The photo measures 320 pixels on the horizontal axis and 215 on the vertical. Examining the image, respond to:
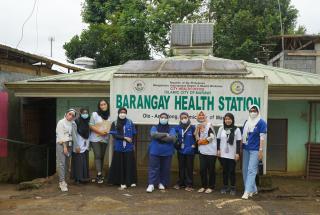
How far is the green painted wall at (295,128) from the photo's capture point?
10.1 meters

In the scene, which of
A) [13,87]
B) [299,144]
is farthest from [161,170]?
[13,87]

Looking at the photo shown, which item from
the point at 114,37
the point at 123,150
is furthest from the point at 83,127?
the point at 114,37

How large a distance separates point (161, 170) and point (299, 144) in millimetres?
3383

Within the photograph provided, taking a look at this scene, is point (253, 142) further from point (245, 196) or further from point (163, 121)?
point (163, 121)

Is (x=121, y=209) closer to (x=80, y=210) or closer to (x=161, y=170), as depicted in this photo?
(x=80, y=210)

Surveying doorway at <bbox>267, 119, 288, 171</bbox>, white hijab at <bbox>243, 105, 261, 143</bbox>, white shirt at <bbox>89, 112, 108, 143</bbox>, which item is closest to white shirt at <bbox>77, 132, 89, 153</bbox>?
white shirt at <bbox>89, 112, 108, 143</bbox>

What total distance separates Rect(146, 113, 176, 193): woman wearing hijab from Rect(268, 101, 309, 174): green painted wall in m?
2.87

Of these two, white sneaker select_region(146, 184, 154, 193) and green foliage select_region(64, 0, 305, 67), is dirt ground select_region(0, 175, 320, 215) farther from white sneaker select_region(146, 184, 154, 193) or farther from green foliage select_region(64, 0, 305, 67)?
green foliage select_region(64, 0, 305, 67)

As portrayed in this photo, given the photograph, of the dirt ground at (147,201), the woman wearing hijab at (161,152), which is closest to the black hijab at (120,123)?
the woman wearing hijab at (161,152)

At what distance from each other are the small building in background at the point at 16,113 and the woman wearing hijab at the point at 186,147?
14.2 ft

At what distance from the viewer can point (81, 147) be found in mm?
8992

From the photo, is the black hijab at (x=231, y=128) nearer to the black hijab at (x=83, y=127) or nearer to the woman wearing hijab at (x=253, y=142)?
the woman wearing hijab at (x=253, y=142)

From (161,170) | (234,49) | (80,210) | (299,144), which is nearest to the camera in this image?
(80,210)

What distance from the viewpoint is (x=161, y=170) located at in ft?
28.9
